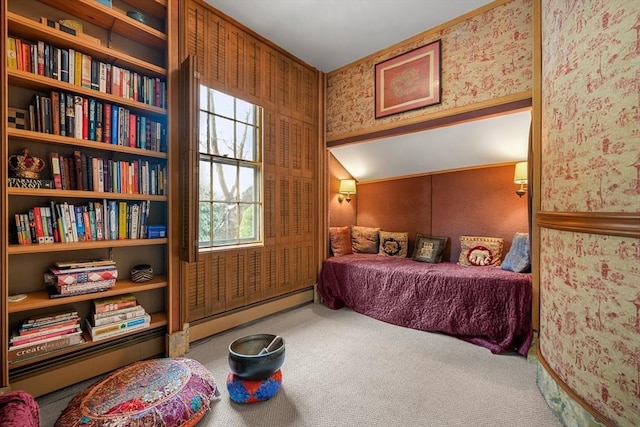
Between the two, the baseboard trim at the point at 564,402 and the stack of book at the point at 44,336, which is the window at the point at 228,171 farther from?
the baseboard trim at the point at 564,402

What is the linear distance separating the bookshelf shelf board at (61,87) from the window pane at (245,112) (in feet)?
2.85

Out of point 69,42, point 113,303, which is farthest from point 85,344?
point 69,42

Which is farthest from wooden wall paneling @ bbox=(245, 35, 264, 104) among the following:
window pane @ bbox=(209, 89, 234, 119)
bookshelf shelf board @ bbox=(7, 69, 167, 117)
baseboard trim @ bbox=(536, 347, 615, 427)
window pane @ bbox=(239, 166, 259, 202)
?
baseboard trim @ bbox=(536, 347, 615, 427)

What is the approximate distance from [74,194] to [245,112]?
1.67 metres

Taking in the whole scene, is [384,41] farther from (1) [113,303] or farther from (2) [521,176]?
(1) [113,303]

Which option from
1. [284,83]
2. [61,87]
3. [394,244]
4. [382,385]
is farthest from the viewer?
[394,244]

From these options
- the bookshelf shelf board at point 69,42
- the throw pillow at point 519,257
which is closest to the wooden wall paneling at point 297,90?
the bookshelf shelf board at point 69,42

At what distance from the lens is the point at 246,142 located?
2.90 m

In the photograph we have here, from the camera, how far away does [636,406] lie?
1.12 metres

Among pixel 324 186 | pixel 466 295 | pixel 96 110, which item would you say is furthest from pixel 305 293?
pixel 96 110

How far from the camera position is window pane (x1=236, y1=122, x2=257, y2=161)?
2848 millimetres

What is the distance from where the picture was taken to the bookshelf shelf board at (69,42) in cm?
158

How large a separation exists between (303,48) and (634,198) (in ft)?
9.84

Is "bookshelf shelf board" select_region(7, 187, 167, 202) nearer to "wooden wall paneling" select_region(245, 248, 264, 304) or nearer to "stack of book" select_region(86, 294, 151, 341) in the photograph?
"stack of book" select_region(86, 294, 151, 341)
